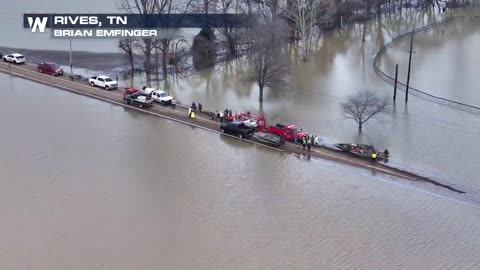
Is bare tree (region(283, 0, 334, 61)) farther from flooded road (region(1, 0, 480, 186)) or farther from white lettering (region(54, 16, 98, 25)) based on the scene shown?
white lettering (region(54, 16, 98, 25))

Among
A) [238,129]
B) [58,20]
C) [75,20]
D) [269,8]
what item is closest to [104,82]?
[238,129]

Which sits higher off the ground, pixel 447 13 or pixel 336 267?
pixel 447 13

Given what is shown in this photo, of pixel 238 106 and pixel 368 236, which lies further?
pixel 238 106

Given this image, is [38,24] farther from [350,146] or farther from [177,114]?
[350,146]

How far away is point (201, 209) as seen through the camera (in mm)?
23203

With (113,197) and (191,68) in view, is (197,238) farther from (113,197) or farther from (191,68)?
(191,68)

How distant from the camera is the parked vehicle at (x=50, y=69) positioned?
127ft

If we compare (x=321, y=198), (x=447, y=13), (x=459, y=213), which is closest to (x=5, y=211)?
(x=321, y=198)

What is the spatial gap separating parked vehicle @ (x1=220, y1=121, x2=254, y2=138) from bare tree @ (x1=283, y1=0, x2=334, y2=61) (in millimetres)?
16608

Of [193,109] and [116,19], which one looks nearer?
[193,109]

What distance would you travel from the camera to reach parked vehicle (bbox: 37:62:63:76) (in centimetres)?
3862

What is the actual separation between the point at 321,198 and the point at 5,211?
11.7 metres

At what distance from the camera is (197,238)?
70.0ft

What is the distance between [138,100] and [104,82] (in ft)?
12.5
